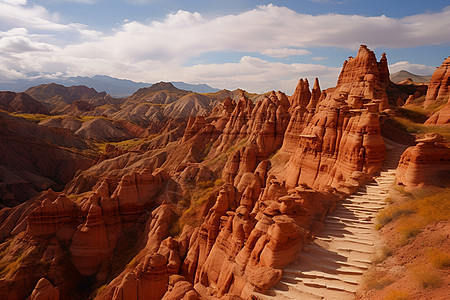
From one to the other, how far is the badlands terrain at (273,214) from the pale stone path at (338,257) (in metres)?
0.06

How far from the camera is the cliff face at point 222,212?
15.1 meters

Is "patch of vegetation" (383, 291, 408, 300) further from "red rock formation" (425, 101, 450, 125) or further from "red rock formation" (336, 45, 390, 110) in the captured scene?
"red rock formation" (336, 45, 390, 110)

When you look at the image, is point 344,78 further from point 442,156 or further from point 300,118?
point 442,156

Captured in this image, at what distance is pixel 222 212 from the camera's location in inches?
977

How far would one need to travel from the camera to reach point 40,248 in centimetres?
2845

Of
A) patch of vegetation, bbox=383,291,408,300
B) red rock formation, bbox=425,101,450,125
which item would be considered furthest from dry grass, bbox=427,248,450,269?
red rock formation, bbox=425,101,450,125

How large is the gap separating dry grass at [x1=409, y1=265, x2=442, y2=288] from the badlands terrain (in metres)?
0.06

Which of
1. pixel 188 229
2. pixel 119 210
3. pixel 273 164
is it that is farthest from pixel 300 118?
pixel 119 210

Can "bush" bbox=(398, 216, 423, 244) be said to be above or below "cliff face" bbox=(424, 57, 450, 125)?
below

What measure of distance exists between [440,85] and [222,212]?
33675mm

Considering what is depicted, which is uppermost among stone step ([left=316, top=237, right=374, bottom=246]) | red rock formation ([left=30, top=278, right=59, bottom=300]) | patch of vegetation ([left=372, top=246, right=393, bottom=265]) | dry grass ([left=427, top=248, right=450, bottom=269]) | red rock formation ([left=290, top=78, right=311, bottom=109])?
red rock formation ([left=290, top=78, right=311, bottom=109])

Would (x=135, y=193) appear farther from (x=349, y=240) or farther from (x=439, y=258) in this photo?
(x=439, y=258)

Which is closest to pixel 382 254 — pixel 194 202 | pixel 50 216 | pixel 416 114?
pixel 194 202

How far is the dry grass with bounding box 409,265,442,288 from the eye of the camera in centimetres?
901
